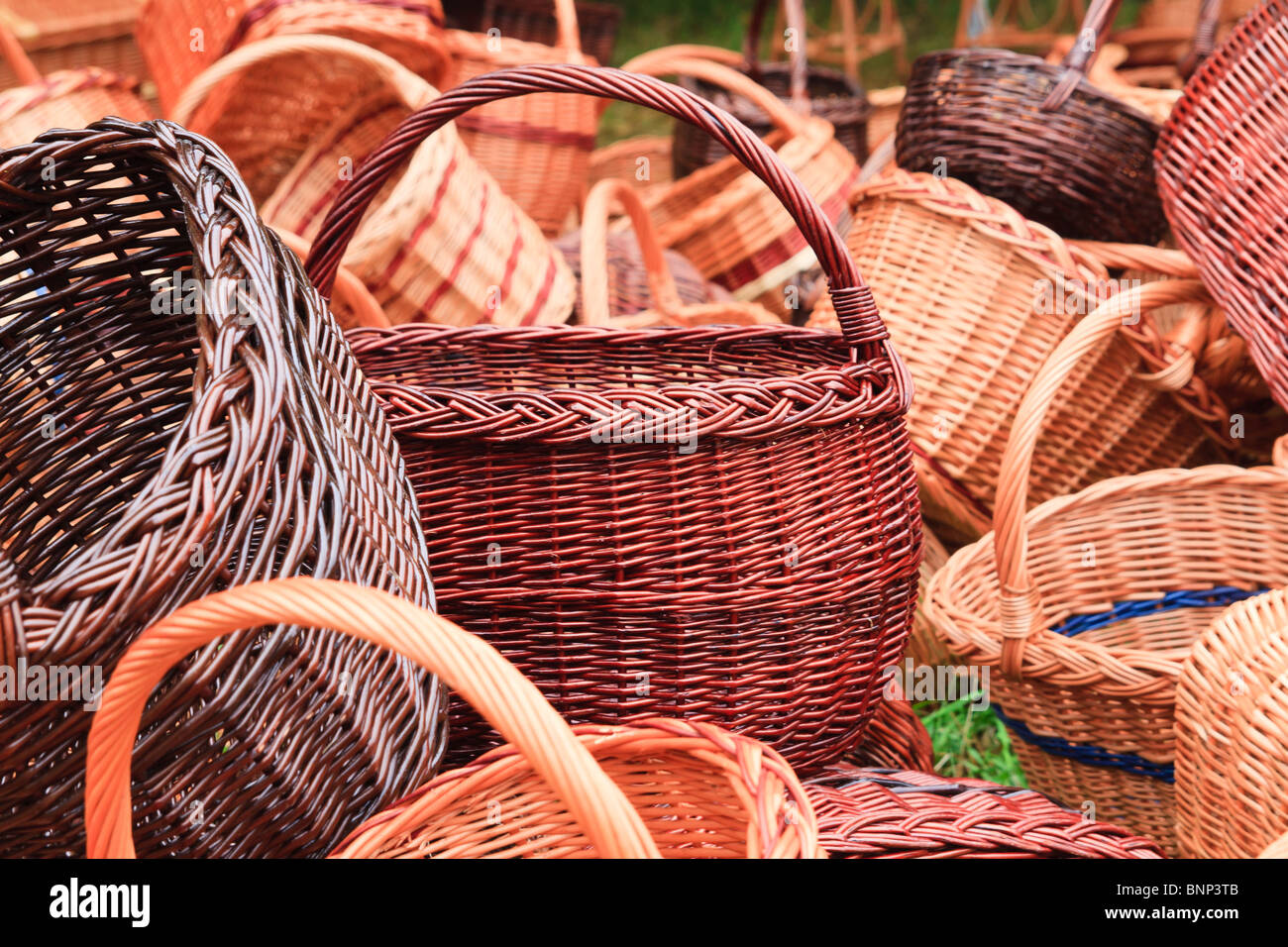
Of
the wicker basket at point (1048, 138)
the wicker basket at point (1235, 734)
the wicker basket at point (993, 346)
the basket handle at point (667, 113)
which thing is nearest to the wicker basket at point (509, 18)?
the wicker basket at point (1048, 138)

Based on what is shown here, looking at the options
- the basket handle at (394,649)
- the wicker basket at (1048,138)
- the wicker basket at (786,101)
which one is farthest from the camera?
the wicker basket at (786,101)

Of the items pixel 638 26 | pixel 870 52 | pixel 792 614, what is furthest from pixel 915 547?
pixel 638 26

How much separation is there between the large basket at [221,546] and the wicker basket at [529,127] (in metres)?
1.14

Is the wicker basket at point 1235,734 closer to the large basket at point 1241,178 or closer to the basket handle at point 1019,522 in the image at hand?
the basket handle at point 1019,522

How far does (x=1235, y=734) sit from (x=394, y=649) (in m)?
0.76

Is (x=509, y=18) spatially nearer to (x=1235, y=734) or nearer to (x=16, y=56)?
(x=16, y=56)

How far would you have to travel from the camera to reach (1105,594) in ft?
5.35

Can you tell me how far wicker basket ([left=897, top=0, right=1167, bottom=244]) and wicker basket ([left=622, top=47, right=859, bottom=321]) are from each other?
1.27 ft

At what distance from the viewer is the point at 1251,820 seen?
94 centimetres

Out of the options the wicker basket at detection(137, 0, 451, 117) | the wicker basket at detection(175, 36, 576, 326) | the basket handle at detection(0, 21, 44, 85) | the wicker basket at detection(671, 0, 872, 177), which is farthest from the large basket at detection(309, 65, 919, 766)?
the basket handle at detection(0, 21, 44, 85)

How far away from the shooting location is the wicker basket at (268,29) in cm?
177

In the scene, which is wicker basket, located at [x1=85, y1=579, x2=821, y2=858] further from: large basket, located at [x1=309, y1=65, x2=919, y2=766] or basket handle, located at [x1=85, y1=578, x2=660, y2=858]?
large basket, located at [x1=309, y1=65, x2=919, y2=766]

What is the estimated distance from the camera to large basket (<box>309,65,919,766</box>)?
0.95 m

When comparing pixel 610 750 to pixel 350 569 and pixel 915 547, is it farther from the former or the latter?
pixel 915 547
